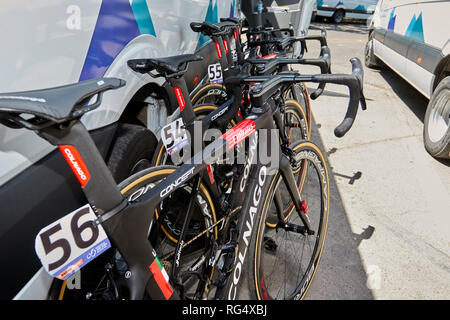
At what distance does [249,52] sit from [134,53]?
213 centimetres

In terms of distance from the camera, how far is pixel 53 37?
136cm

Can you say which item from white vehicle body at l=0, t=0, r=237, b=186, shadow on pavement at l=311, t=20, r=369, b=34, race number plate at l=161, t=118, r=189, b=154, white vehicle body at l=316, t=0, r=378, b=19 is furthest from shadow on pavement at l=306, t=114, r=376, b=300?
white vehicle body at l=316, t=0, r=378, b=19

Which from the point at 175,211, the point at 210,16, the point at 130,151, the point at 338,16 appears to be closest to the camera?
the point at 130,151

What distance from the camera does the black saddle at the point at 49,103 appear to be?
0.81 metres

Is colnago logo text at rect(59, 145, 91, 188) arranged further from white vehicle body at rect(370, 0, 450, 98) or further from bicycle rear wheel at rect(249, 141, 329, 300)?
white vehicle body at rect(370, 0, 450, 98)

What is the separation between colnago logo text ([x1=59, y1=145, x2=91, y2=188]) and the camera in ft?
2.98

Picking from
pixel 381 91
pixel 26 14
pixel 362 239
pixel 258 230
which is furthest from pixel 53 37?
pixel 381 91

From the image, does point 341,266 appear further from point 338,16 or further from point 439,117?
point 338,16

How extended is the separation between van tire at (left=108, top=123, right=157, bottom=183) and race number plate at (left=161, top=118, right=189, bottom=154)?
0.70ft

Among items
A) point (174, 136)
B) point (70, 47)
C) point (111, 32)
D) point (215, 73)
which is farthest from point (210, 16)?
point (70, 47)

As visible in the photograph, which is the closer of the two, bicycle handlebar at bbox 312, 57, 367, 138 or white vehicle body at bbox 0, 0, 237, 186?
white vehicle body at bbox 0, 0, 237, 186

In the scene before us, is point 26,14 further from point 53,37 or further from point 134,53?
point 134,53

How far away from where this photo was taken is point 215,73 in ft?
10.1

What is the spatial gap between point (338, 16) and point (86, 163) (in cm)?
1767
